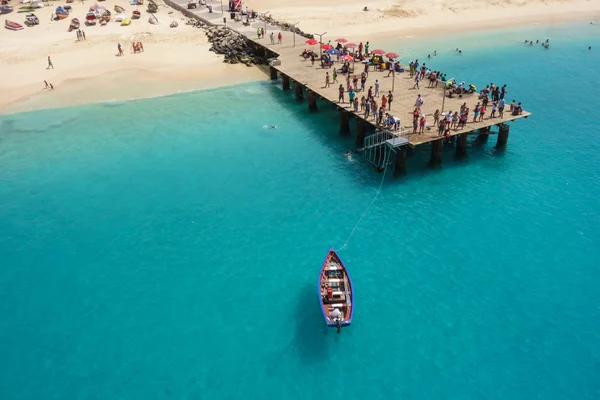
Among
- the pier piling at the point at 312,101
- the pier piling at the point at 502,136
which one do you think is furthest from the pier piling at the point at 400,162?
the pier piling at the point at 312,101

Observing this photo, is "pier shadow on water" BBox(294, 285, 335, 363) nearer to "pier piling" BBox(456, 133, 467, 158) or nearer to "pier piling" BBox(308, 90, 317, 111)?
"pier piling" BBox(456, 133, 467, 158)

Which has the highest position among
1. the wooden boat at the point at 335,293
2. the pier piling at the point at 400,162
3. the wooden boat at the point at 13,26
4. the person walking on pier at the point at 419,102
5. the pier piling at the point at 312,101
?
the wooden boat at the point at 13,26

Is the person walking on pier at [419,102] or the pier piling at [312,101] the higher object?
the person walking on pier at [419,102]

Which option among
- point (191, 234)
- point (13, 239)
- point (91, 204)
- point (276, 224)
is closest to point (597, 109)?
point (276, 224)

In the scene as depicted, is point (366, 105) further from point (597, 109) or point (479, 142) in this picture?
point (597, 109)

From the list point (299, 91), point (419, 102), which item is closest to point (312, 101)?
point (299, 91)

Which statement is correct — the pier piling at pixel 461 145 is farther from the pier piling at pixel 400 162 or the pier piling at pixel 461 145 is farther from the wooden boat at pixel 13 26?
the wooden boat at pixel 13 26
